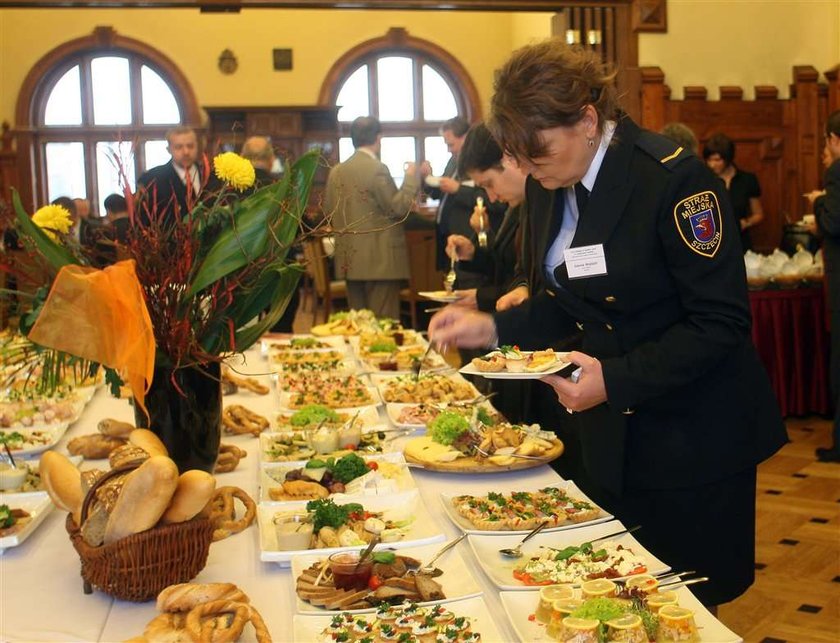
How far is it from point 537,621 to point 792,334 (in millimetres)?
4418

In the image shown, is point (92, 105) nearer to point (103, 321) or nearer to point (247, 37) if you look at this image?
point (247, 37)

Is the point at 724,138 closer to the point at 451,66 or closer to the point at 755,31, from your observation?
the point at 755,31

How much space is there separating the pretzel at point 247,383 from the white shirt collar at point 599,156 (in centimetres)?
152

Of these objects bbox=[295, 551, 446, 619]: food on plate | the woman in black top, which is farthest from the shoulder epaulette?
the woman in black top

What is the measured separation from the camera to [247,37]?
12.5 metres

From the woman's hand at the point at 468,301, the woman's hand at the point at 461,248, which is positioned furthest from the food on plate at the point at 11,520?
the woman's hand at the point at 461,248

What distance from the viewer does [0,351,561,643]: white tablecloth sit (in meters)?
1.52

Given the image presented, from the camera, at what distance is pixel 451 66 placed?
1284 centimetres

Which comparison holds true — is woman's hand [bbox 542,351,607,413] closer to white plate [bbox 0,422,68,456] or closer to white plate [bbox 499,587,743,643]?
white plate [bbox 499,587,743,643]

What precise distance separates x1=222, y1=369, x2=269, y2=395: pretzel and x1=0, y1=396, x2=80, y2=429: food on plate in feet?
1.50

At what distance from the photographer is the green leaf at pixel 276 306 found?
2197 mm

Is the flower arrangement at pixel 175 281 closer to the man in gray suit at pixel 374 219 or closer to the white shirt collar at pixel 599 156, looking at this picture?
the white shirt collar at pixel 599 156

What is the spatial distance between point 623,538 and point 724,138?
16.4 ft

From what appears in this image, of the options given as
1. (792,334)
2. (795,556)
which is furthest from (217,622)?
(792,334)
